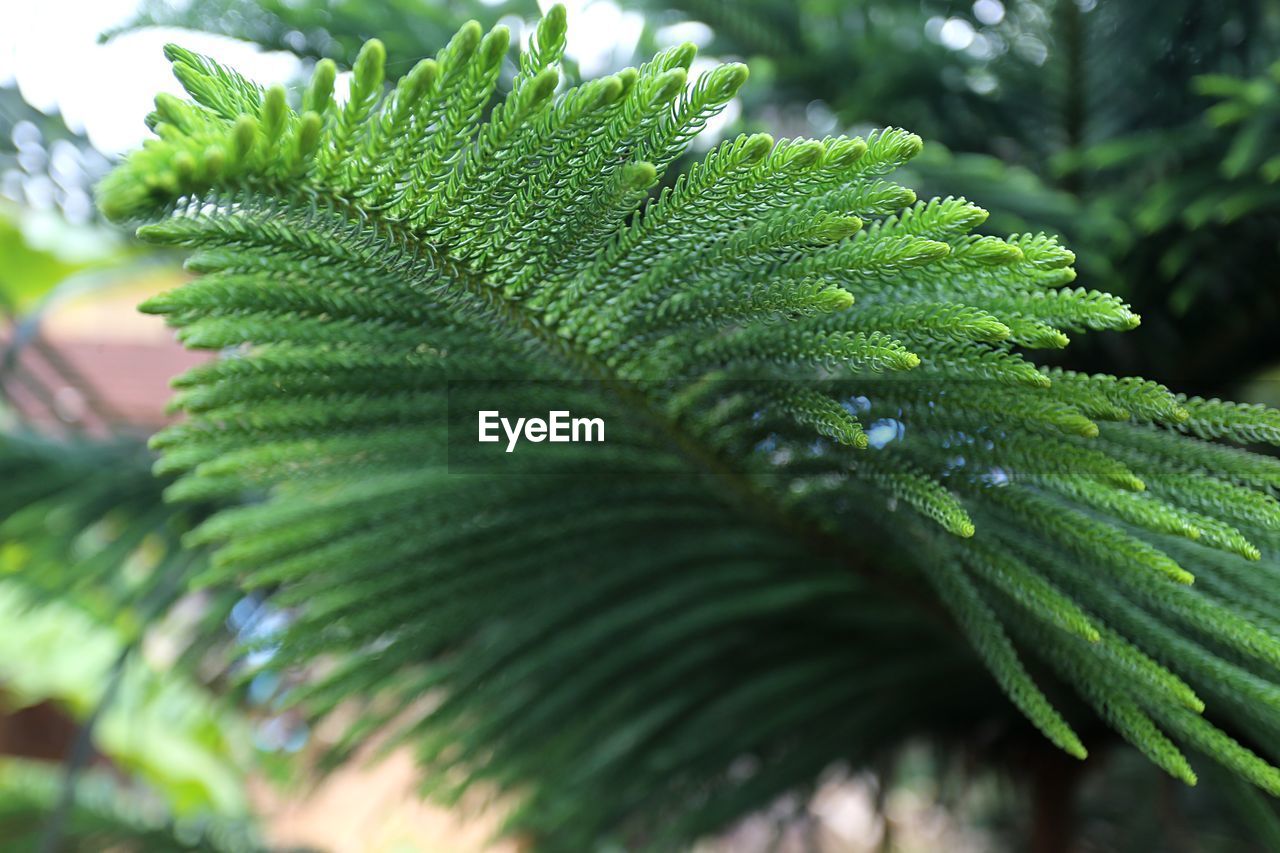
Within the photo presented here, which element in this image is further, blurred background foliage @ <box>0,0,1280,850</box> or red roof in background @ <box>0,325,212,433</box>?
red roof in background @ <box>0,325,212,433</box>

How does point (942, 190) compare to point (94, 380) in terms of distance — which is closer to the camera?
point (942, 190)

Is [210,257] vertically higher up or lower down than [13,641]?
higher up

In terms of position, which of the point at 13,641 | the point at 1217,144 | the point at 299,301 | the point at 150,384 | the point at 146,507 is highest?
the point at 1217,144

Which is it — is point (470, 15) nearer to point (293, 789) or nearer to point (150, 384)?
point (293, 789)

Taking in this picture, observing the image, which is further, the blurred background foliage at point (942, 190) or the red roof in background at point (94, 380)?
the red roof in background at point (94, 380)

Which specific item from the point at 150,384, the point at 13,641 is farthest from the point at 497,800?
the point at 13,641

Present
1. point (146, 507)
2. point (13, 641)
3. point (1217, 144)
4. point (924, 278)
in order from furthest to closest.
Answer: point (13, 641), point (146, 507), point (1217, 144), point (924, 278)

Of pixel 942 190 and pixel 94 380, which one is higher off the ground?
pixel 942 190

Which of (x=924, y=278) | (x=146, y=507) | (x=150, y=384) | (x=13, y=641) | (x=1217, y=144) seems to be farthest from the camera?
(x=13, y=641)
